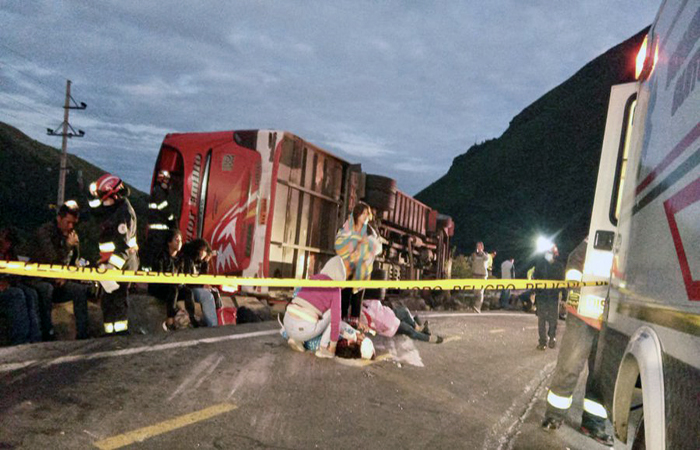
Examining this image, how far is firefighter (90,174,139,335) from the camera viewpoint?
19.4 ft

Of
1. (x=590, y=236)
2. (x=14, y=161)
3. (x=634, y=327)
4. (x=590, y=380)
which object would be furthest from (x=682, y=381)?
(x=14, y=161)

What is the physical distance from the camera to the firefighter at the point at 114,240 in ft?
19.4

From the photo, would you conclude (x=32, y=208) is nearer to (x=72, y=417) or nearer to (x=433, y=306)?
(x=433, y=306)

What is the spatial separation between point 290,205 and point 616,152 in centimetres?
641

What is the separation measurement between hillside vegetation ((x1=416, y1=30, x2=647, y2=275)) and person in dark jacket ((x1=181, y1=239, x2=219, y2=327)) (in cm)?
6322

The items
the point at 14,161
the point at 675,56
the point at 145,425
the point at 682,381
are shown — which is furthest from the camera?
the point at 14,161

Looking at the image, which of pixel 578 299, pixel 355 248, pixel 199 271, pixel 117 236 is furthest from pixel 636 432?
pixel 199 271

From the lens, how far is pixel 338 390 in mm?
4789

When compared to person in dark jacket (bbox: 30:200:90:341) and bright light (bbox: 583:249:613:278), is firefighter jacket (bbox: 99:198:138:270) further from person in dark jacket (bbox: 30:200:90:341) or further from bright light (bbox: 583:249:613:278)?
bright light (bbox: 583:249:613:278)

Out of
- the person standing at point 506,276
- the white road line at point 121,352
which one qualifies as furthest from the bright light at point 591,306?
the person standing at point 506,276

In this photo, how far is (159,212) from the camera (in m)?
9.05

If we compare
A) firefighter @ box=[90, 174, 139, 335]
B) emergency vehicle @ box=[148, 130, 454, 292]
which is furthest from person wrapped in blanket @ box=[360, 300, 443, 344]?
firefighter @ box=[90, 174, 139, 335]

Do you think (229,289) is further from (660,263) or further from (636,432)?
(660,263)

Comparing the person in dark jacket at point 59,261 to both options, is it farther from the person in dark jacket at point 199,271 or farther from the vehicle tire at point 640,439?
the vehicle tire at point 640,439
